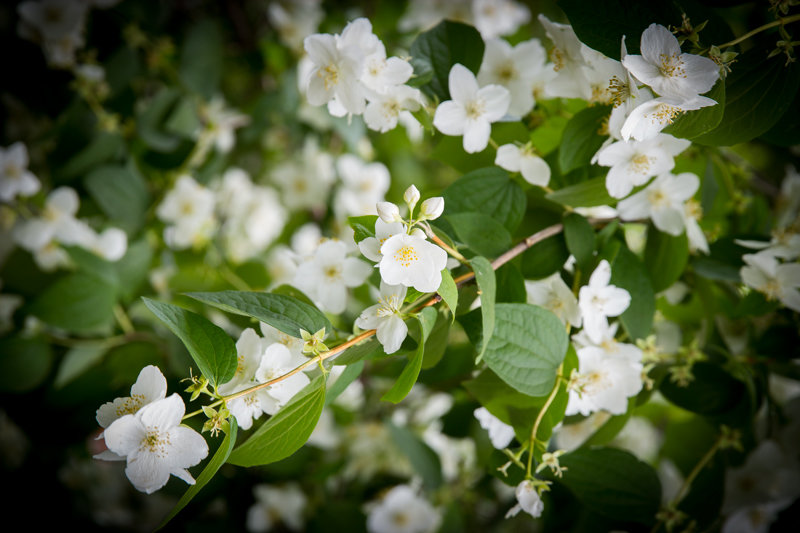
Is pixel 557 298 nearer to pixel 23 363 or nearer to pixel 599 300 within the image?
pixel 599 300

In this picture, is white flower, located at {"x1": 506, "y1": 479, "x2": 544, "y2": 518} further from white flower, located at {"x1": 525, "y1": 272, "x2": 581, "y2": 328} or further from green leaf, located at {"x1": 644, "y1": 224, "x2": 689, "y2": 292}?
green leaf, located at {"x1": 644, "y1": 224, "x2": 689, "y2": 292}

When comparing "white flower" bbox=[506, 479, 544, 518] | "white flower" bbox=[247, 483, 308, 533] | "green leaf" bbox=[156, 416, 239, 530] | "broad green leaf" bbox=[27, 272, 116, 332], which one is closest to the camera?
"green leaf" bbox=[156, 416, 239, 530]

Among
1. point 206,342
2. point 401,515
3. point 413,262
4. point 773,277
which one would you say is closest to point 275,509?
point 401,515

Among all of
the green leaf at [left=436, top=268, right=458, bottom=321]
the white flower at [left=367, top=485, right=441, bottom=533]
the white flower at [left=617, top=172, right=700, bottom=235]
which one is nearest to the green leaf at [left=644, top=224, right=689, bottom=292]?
the white flower at [left=617, top=172, right=700, bottom=235]

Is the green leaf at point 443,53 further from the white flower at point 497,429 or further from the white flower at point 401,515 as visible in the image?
the white flower at point 401,515

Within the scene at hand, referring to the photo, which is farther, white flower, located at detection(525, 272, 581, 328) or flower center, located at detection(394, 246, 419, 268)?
white flower, located at detection(525, 272, 581, 328)

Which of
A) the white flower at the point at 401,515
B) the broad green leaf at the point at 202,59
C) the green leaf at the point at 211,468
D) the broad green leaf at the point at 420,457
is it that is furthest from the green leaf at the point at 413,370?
the broad green leaf at the point at 202,59

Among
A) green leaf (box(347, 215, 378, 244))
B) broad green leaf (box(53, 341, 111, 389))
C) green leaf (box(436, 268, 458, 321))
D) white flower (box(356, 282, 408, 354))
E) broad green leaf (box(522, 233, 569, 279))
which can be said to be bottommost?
broad green leaf (box(53, 341, 111, 389))
